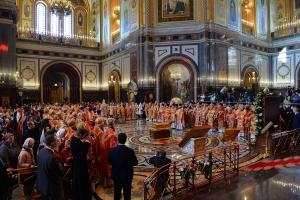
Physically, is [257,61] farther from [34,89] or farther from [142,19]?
[34,89]

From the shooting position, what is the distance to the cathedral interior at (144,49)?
23.9 meters

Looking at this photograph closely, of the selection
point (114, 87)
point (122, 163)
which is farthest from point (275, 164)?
point (114, 87)

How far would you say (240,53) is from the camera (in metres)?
26.9

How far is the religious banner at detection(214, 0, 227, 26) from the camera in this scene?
80.3ft

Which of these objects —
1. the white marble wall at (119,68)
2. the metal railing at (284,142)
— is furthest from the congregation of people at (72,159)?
the white marble wall at (119,68)

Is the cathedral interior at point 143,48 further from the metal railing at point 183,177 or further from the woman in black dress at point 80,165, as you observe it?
the woman in black dress at point 80,165

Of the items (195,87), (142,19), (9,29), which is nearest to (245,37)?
(195,87)

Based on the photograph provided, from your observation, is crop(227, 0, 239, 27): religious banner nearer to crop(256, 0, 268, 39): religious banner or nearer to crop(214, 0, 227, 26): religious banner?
crop(214, 0, 227, 26): religious banner

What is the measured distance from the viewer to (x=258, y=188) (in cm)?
626

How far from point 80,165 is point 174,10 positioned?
22417 millimetres

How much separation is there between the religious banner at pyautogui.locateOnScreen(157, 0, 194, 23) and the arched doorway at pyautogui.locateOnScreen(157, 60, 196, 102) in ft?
12.7

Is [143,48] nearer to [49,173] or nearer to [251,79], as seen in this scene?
[251,79]

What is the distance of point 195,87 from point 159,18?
23.1 ft

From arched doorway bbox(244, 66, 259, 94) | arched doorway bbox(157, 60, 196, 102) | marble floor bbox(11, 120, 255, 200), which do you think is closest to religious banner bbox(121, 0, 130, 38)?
arched doorway bbox(157, 60, 196, 102)
